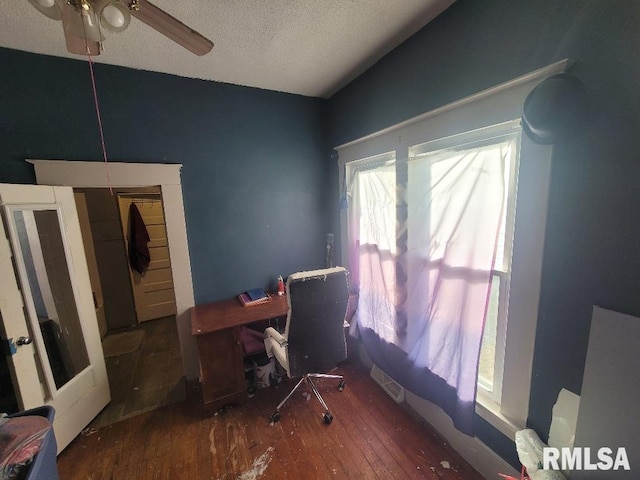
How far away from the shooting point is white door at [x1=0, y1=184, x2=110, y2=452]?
4.92ft

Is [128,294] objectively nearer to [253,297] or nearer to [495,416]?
[253,297]

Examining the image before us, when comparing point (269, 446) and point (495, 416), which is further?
point (269, 446)

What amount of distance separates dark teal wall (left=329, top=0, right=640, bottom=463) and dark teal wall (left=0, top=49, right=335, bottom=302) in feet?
5.22

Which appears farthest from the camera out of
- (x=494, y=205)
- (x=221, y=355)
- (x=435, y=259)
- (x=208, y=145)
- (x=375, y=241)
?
(x=208, y=145)

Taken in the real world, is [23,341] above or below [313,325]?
above

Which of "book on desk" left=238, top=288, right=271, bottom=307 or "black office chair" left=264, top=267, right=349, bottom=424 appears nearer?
"black office chair" left=264, top=267, right=349, bottom=424

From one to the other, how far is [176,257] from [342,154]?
1.79 metres

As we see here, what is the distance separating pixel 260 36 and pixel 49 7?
106 cm

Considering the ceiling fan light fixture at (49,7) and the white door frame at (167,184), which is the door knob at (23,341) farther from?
the ceiling fan light fixture at (49,7)

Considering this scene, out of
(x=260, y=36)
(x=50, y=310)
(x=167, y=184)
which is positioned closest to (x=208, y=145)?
(x=167, y=184)

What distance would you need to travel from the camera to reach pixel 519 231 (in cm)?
123

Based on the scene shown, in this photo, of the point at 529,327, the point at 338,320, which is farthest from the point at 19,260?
the point at 529,327

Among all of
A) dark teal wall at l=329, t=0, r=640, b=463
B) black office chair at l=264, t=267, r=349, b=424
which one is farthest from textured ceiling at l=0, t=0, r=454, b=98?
black office chair at l=264, t=267, r=349, b=424

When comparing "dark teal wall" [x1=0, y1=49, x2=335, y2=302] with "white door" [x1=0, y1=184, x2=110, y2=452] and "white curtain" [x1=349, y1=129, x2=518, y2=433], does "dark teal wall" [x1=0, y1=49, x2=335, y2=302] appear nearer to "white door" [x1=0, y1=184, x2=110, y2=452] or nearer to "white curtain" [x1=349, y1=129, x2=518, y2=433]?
"white door" [x1=0, y1=184, x2=110, y2=452]
